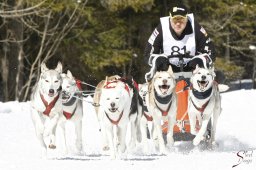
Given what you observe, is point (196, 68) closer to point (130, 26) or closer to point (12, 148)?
point (12, 148)

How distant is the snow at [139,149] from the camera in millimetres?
6887

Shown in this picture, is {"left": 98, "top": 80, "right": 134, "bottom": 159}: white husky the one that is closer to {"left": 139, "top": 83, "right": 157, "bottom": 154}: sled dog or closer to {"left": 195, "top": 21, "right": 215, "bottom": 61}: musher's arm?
{"left": 139, "top": 83, "right": 157, "bottom": 154}: sled dog

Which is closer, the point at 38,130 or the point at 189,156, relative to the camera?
the point at 189,156

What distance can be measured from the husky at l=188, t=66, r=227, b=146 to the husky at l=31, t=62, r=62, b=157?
164cm

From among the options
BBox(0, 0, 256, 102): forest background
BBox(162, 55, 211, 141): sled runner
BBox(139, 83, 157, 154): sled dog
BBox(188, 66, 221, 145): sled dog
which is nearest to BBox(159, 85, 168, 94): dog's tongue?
BBox(188, 66, 221, 145): sled dog

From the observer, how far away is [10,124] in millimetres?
12453

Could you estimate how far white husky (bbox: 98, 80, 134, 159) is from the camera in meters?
7.59

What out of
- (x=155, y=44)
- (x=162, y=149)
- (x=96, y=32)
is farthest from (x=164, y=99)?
(x=96, y=32)

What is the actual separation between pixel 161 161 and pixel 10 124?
5800 millimetres

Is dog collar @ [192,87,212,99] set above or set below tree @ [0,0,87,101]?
below

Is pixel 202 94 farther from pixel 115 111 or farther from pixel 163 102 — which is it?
pixel 115 111

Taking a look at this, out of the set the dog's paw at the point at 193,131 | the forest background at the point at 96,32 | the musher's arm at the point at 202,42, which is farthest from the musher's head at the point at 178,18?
the forest background at the point at 96,32

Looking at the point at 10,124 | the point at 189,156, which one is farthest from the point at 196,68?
the point at 10,124

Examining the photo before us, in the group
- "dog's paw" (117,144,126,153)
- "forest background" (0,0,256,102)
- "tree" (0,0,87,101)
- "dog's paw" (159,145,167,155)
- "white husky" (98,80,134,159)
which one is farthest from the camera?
"forest background" (0,0,256,102)
